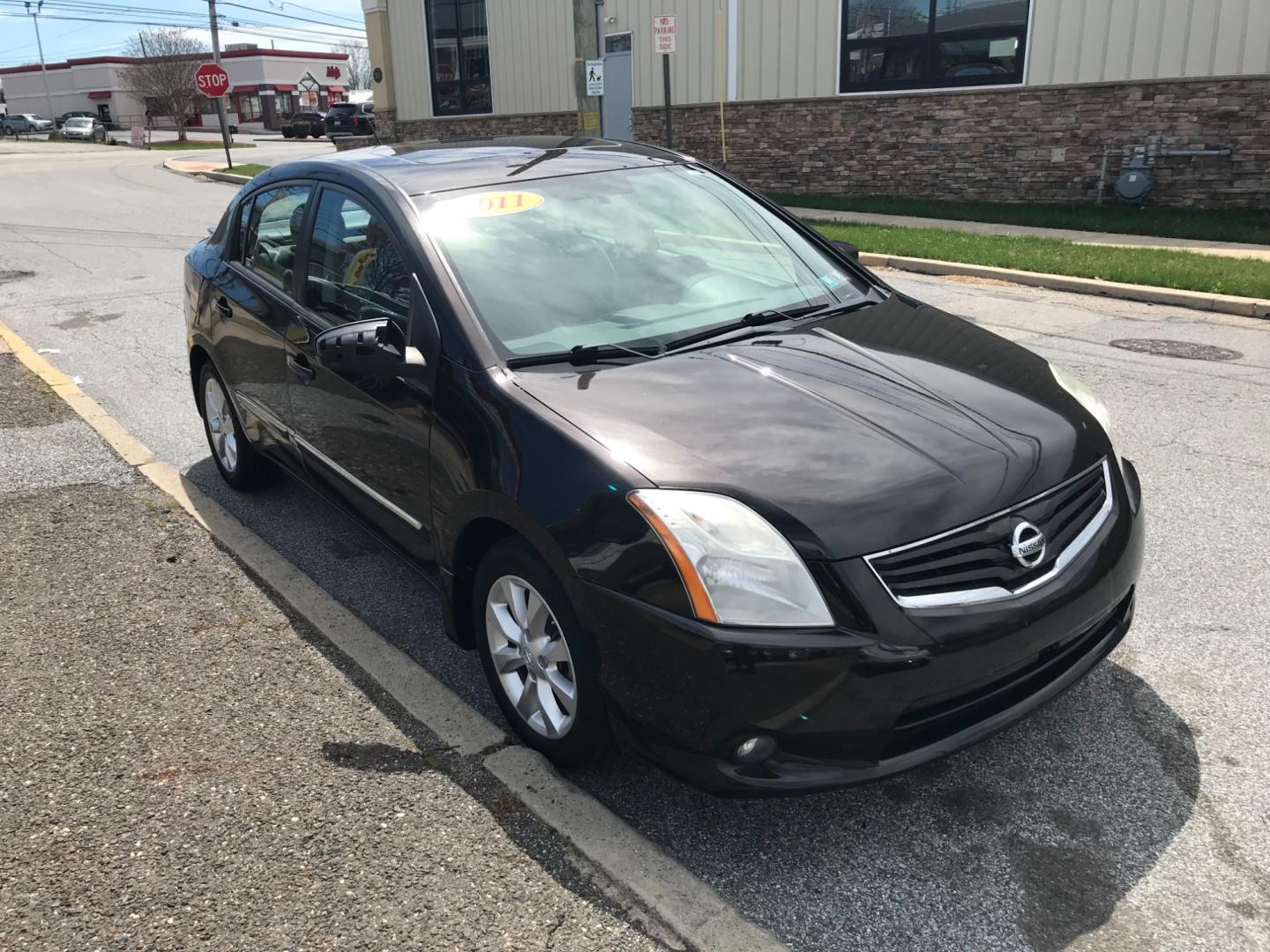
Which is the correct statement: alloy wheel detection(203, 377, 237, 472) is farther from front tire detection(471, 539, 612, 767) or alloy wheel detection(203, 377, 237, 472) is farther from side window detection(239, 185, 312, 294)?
front tire detection(471, 539, 612, 767)

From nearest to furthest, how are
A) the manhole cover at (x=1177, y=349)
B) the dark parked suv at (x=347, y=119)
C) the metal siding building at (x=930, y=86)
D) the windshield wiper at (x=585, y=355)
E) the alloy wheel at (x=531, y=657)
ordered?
1. the alloy wheel at (x=531, y=657)
2. the windshield wiper at (x=585, y=355)
3. the manhole cover at (x=1177, y=349)
4. the metal siding building at (x=930, y=86)
5. the dark parked suv at (x=347, y=119)

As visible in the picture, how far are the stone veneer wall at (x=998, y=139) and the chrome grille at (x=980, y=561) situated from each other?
13887 mm

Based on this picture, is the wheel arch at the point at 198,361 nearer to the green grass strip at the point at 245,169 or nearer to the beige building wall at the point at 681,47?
the beige building wall at the point at 681,47

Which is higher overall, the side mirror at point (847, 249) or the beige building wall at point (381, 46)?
the beige building wall at point (381, 46)

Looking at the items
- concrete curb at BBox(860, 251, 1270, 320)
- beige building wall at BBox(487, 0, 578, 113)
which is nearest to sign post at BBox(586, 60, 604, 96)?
concrete curb at BBox(860, 251, 1270, 320)

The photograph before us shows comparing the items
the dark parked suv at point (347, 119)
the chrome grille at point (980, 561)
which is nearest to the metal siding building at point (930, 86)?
the chrome grille at point (980, 561)

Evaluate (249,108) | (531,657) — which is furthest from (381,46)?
(249,108)

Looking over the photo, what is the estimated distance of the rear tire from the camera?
523 cm

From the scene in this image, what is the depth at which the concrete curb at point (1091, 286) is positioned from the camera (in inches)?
353

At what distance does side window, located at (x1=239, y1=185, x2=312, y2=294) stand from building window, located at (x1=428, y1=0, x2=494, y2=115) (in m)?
21.7

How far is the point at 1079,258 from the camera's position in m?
10.9

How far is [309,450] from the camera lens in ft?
13.9

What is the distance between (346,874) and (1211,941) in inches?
80.5

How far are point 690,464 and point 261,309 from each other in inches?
105
